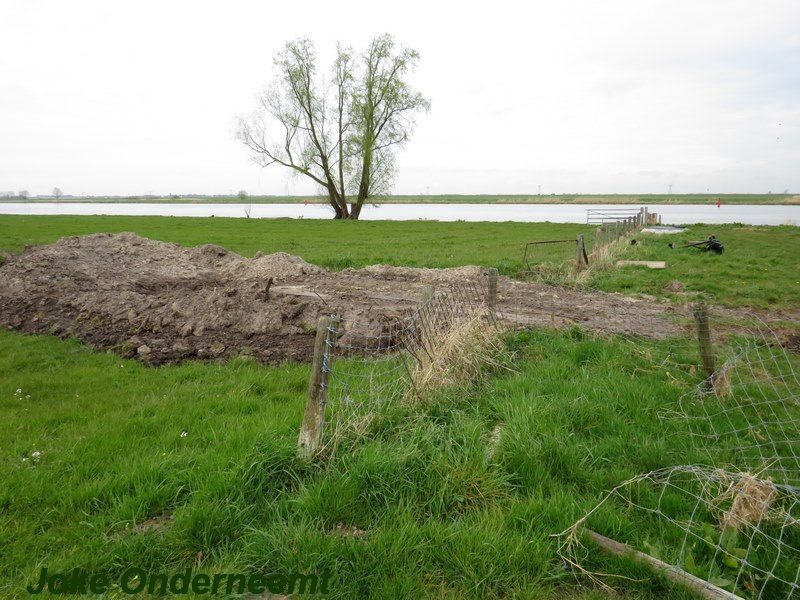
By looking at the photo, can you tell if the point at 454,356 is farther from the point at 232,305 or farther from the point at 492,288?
the point at 232,305

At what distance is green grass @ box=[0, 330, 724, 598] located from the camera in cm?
335

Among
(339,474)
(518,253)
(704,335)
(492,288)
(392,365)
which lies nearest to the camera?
(339,474)

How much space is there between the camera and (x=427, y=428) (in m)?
4.97

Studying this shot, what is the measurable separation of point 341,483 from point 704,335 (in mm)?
4907

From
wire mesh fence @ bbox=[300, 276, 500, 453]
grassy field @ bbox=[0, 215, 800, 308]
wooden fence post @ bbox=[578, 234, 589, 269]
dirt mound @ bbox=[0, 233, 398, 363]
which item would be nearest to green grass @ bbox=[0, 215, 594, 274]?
grassy field @ bbox=[0, 215, 800, 308]

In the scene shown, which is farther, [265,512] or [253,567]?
[265,512]

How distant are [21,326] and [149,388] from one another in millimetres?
4727

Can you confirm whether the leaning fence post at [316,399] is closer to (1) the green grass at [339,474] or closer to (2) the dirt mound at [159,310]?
(1) the green grass at [339,474]

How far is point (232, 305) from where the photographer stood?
944cm

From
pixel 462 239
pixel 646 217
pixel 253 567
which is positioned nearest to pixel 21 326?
pixel 253 567

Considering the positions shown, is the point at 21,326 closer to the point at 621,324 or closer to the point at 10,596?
the point at 10,596

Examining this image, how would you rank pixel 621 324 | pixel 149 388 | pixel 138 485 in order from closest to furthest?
pixel 138 485
pixel 149 388
pixel 621 324

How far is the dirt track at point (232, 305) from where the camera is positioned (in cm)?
859

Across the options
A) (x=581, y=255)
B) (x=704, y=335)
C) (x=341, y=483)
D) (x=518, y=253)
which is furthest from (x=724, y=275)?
(x=341, y=483)
